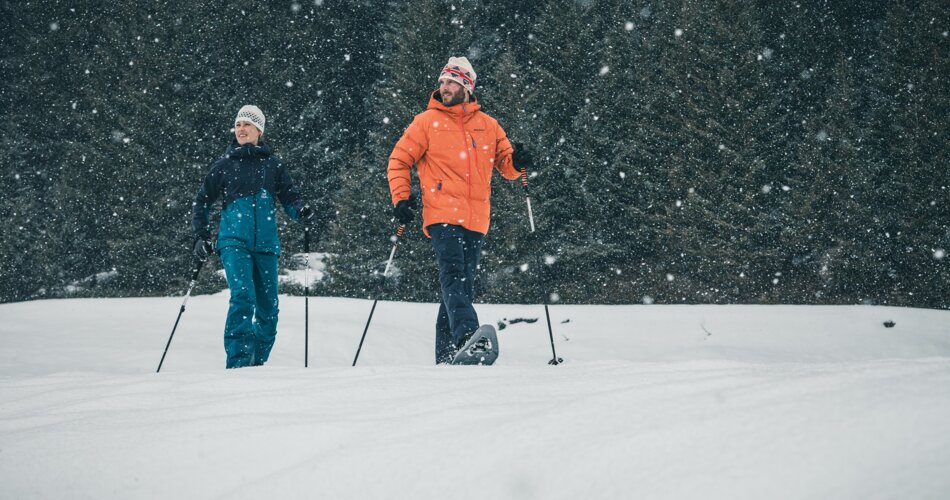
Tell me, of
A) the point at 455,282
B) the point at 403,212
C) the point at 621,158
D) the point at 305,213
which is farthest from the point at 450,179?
the point at 621,158

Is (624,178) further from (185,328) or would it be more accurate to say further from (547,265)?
(185,328)

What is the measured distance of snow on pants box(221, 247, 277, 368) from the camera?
159 inches

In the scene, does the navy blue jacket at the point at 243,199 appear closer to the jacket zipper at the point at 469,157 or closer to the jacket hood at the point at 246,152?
the jacket hood at the point at 246,152

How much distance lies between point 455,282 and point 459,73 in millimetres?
1409

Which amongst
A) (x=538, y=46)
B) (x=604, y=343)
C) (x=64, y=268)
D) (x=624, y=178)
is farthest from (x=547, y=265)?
(x=64, y=268)

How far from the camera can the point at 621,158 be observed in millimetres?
17453

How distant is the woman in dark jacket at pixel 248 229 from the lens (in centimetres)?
418

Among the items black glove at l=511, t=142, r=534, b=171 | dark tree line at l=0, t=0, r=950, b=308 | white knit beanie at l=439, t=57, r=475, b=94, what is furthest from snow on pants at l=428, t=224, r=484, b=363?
dark tree line at l=0, t=0, r=950, b=308

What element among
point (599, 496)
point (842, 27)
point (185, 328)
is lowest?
point (599, 496)

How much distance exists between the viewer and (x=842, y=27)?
21.1 metres

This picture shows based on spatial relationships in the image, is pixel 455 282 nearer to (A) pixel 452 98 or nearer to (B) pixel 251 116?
(A) pixel 452 98

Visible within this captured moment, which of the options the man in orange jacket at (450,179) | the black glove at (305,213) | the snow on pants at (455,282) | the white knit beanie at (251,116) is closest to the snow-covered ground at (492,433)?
the snow on pants at (455,282)

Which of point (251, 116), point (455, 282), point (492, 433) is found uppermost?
point (251, 116)

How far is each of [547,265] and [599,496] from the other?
608 inches
